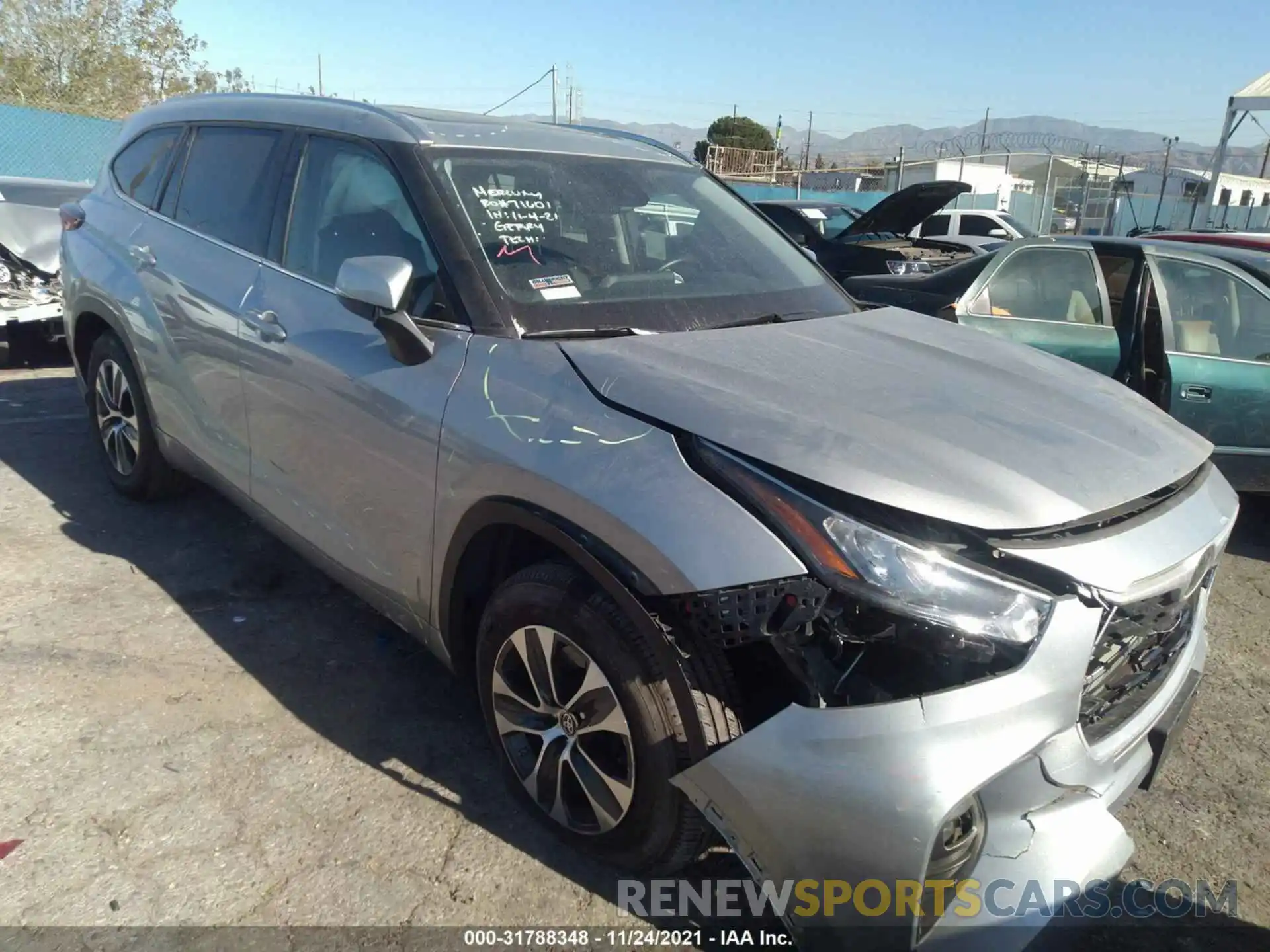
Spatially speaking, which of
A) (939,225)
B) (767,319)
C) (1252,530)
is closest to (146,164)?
(767,319)

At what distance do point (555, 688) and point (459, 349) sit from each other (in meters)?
0.94

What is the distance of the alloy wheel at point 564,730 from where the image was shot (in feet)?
7.25

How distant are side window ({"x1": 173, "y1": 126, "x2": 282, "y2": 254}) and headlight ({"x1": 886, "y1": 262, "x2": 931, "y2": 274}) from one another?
4.67 metres

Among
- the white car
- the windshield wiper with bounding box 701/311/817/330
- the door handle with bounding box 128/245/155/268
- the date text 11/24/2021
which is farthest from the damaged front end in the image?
the white car

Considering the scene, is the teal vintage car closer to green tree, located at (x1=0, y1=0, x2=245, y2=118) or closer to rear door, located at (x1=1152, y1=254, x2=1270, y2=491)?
rear door, located at (x1=1152, y1=254, x2=1270, y2=491)

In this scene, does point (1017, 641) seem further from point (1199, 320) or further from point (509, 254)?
point (1199, 320)

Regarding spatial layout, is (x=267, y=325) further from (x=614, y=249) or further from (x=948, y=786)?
(x=948, y=786)

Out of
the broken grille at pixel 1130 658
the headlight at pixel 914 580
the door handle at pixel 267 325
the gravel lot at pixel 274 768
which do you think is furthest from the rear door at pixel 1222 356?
the door handle at pixel 267 325

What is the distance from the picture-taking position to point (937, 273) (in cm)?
599

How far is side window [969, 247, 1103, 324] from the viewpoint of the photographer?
5.44m

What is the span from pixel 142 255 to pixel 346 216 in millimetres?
1483

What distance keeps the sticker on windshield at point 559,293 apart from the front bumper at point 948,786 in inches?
53.2

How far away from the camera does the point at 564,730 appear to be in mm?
Answer: 2354

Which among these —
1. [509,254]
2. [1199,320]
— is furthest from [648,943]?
[1199,320]
